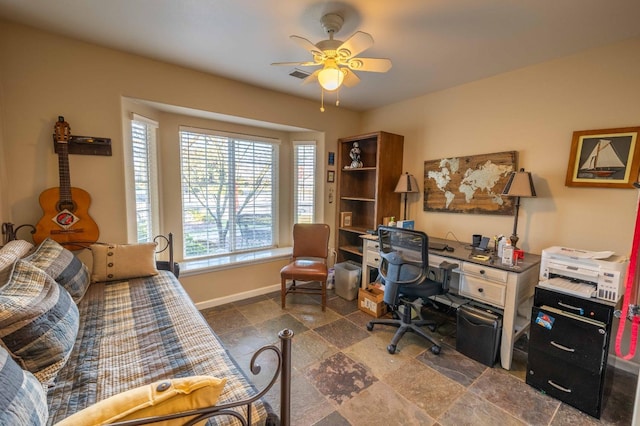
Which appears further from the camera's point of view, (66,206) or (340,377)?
(66,206)

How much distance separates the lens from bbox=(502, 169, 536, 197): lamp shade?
7.58 ft

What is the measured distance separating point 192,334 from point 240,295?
6.35 ft

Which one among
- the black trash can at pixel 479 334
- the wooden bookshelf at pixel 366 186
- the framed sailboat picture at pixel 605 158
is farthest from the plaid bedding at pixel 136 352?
the framed sailboat picture at pixel 605 158

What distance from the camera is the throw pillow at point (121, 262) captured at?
2154 mm

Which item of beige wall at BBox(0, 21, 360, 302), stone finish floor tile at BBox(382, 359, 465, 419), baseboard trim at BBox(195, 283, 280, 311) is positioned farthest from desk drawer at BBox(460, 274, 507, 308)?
beige wall at BBox(0, 21, 360, 302)

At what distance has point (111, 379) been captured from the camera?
44.0 inches

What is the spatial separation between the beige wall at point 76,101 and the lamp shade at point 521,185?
2.82 m

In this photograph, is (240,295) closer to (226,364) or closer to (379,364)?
(379,364)

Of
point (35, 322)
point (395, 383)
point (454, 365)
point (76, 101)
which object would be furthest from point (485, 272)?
point (76, 101)

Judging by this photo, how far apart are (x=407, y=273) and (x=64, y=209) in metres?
2.84

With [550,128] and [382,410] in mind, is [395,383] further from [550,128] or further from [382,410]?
[550,128]

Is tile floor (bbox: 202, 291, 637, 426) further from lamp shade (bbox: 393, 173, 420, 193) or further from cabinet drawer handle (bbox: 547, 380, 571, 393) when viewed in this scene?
lamp shade (bbox: 393, 173, 420, 193)

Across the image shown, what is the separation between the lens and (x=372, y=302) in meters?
2.93

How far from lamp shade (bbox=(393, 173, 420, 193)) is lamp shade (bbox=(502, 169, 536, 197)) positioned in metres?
1.02
